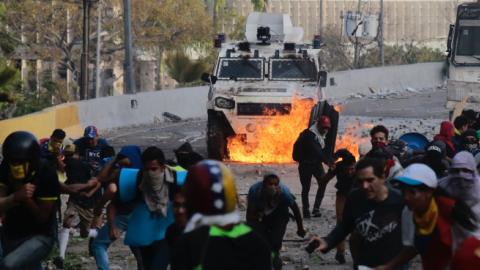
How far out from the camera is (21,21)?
5916cm

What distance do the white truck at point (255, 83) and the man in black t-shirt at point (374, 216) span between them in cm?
1517

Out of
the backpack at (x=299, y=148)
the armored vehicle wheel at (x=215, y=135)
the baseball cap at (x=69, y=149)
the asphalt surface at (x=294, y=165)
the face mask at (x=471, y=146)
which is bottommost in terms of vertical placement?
the asphalt surface at (x=294, y=165)

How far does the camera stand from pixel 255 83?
80.2 feet

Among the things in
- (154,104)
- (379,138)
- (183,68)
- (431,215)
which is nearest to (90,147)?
(379,138)

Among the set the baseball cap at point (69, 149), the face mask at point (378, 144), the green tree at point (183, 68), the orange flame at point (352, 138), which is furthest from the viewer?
the green tree at point (183, 68)

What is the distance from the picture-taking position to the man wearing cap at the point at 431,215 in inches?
294

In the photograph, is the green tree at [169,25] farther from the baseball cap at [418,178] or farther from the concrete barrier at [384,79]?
the baseball cap at [418,178]

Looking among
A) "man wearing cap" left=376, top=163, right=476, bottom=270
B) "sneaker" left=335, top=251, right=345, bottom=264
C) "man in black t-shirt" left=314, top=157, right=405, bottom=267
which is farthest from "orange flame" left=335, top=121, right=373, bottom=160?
"man wearing cap" left=376, top=163, right=476, bottom=270

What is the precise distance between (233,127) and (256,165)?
2.50ft

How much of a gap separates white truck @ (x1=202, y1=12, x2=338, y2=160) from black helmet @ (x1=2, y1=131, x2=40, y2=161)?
15426mm

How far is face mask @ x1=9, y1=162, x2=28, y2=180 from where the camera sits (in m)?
8.62

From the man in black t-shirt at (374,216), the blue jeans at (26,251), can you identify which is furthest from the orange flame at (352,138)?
the blue jeans at (26,251)

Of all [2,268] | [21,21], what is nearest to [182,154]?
[2,268]

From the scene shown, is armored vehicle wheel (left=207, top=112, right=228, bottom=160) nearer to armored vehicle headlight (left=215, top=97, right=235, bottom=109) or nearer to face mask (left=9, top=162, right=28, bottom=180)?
armored vehicle headlight (left=215, top=97, right=235, bottom=109)
